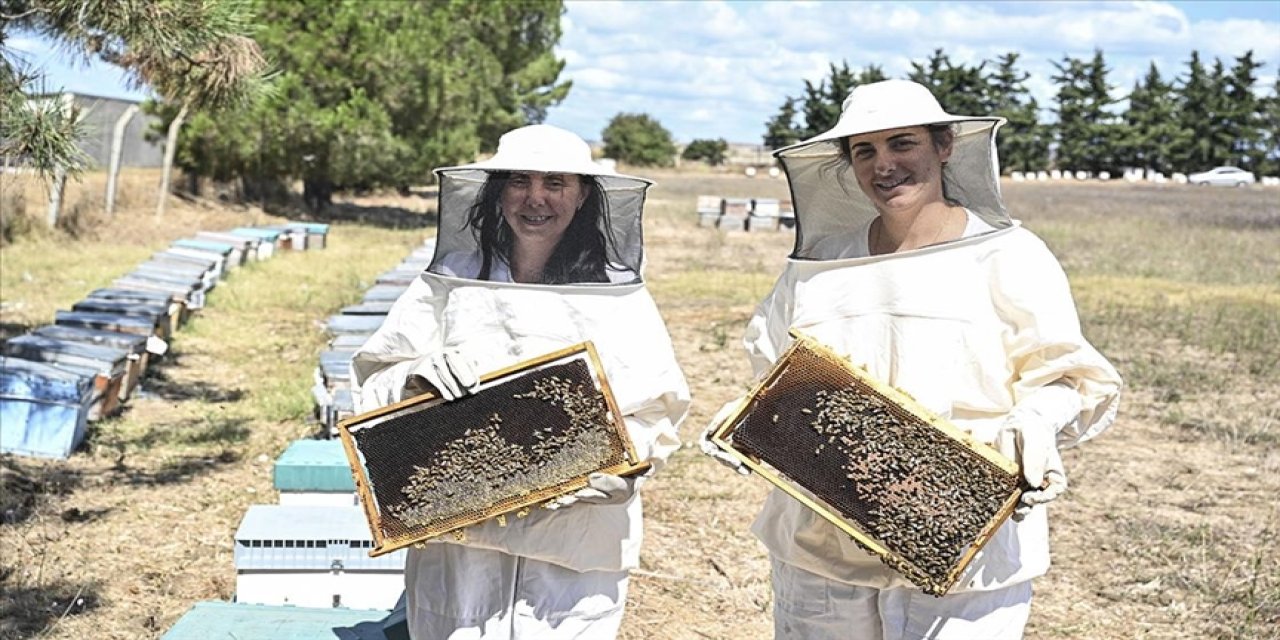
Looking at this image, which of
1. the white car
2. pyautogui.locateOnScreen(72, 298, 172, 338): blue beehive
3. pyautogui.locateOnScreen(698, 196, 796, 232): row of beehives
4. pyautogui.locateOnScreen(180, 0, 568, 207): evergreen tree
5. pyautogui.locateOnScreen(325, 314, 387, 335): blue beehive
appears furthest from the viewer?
the white car

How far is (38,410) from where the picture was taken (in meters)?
6.94

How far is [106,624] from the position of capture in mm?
4727

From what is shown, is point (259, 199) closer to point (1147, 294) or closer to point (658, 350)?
point (1147, 294)

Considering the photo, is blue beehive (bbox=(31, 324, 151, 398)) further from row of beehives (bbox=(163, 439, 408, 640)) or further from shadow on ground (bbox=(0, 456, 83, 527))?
row of beehives (bbox=(163, 439, 408, 640))

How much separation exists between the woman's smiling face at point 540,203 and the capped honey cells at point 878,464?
25.8 inches

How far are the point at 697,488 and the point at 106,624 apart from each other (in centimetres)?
319

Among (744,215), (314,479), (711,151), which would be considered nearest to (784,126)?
(711,151)

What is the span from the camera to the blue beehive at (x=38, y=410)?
22.6 feet

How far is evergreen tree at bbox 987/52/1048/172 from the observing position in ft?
211

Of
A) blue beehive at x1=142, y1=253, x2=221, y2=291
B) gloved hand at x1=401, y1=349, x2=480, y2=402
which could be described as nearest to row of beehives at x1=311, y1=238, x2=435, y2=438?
blue beehive at x1=142, y1=253, x2=221, y2=291

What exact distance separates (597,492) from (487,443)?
28 cm

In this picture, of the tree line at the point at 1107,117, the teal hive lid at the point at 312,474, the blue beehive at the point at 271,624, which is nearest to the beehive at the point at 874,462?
the blue beehive at the point at 271,624

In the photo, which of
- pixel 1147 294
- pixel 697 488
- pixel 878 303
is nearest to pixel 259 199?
pixel 1147 294

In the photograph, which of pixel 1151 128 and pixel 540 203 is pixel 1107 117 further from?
pixel 540 203
